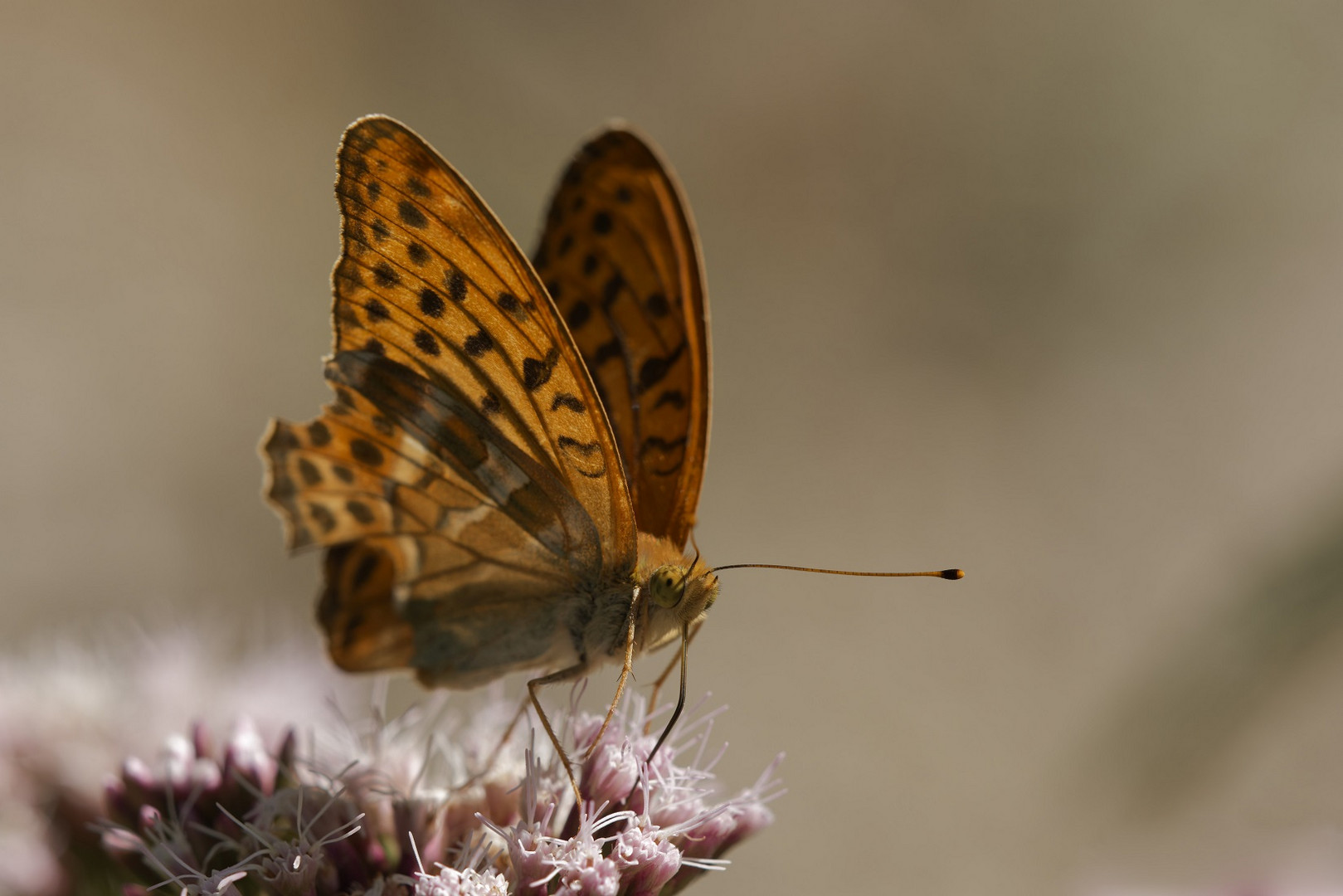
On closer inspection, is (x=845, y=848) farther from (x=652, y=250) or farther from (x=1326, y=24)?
(x=1326, y=24)

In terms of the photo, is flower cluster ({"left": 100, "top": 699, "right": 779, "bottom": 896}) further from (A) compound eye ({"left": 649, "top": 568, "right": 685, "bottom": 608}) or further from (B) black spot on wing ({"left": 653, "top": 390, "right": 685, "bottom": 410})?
(B) black spot on wing ({"left": 653, "top": 390, "right": 685, "bottom": 410})

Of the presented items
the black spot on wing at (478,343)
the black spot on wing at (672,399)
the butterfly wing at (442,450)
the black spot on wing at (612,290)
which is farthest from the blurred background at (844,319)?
the black spot on wing at (478,343)

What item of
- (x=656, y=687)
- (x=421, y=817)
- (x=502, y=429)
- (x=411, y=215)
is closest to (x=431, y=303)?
(x=411, y=215)

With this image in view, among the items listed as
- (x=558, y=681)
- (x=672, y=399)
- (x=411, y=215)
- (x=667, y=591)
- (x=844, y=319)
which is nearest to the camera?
(x=411, y=215)

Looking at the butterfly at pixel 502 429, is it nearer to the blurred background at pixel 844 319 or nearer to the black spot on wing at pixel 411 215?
the black spot on wing at pixel 411 215

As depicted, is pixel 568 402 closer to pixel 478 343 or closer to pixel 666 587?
pixel 478 343

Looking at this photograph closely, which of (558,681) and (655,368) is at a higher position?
(655,368)

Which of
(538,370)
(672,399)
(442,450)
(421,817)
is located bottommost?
(421,817)
